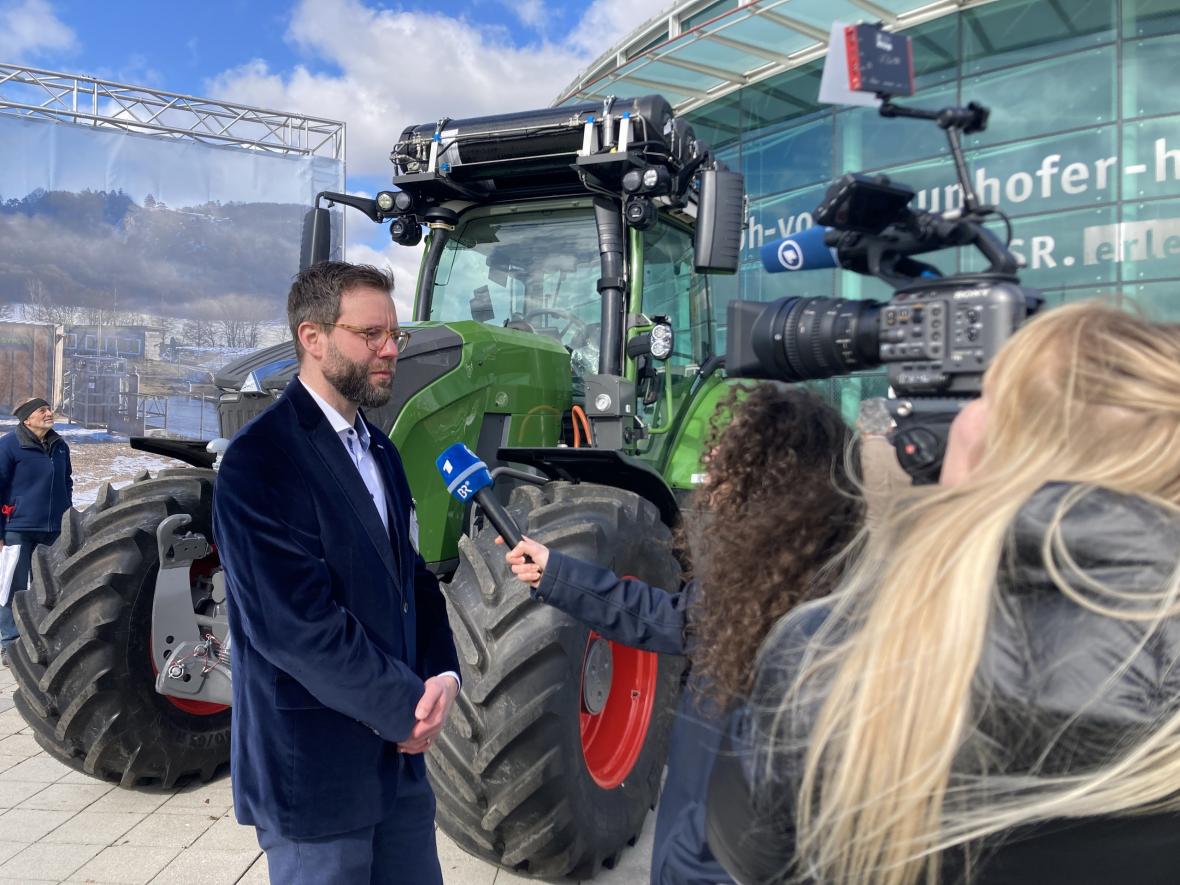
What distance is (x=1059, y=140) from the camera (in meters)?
12.6

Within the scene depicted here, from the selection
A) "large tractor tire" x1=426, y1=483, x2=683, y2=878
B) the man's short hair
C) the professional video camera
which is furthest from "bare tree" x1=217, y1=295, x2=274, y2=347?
the professional video camera

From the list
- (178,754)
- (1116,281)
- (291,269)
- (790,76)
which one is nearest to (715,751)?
(178,754)

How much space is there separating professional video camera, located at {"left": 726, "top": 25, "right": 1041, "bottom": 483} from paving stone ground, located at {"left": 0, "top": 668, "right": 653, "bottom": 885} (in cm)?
225

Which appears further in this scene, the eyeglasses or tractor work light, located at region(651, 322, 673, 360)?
tractor work light, located at region(651, 322, 673, 360)

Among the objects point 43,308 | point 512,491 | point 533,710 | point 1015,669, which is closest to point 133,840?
point 533,710

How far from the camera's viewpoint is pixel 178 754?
156 inches

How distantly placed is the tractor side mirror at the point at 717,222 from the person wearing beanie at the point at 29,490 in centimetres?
532

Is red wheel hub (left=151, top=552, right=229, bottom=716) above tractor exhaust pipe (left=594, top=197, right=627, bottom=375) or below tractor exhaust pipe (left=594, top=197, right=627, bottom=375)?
below

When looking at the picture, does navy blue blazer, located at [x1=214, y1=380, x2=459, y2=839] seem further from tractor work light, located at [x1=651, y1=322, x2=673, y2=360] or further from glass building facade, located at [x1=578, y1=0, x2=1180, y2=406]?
glass building facade, located at [x1=578, y1=0, x2=1180, y2=406]

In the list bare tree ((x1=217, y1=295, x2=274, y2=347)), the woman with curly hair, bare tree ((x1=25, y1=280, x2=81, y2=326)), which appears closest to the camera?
the woman with curly hair

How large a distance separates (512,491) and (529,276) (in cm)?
143

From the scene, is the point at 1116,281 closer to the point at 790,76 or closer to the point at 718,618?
the point at 790,76

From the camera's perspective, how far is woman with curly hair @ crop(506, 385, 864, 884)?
129 cm

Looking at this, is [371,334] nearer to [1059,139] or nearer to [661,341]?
[661,341]
